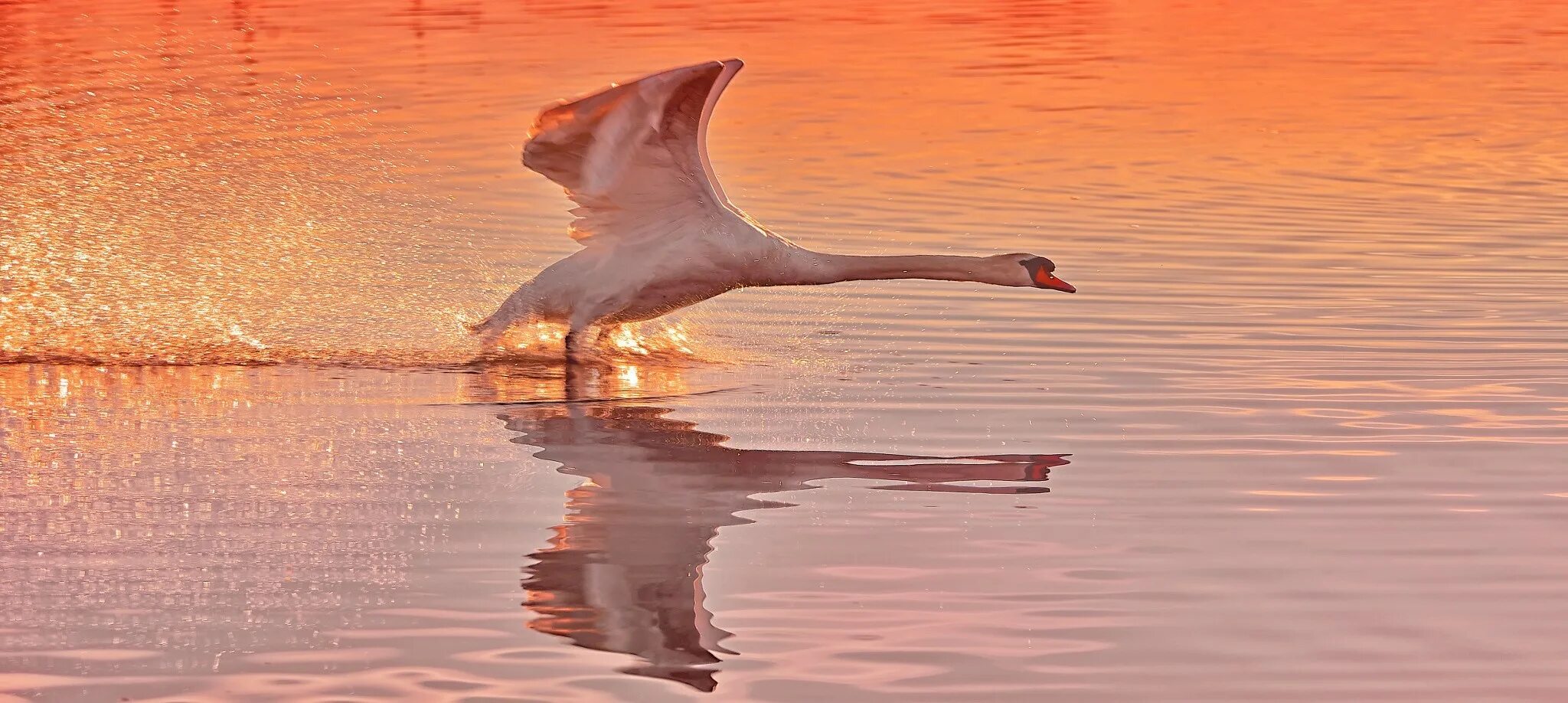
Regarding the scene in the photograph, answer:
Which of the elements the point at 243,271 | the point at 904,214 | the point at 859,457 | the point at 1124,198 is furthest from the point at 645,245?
the point at 1124,198

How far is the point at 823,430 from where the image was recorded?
10.6 m

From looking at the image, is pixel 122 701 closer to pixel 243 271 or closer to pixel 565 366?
pixel 565 366

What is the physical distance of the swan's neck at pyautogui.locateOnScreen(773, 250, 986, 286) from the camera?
12.5 meters

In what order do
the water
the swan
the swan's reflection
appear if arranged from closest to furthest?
the water < the swan's reflection < the swan

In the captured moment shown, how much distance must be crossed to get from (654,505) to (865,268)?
3.84 metres

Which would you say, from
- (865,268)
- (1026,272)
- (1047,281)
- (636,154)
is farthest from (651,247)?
(1047,281)

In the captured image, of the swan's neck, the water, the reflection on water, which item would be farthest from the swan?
the reflection on water

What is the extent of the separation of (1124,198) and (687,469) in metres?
9.95

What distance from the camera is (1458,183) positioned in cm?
1966

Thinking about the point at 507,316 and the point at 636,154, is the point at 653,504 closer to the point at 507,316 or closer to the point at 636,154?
the point at 636,154

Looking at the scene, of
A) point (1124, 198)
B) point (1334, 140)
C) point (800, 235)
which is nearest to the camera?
point (800, 235)

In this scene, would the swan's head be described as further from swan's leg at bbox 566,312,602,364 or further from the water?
swan's leg at bbox 566,312,602,364

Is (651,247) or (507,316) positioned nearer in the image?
(651,247)

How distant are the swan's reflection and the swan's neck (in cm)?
147
